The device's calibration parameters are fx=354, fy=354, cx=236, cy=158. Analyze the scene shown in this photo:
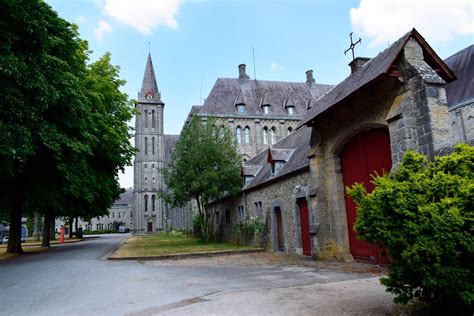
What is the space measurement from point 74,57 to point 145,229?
55994mm

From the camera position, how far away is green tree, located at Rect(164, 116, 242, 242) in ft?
72.9

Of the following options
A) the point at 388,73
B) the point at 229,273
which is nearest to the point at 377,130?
the point at 388,73

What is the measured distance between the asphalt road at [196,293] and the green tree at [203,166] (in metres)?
11.0

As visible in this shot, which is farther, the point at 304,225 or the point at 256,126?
the point at 256,126

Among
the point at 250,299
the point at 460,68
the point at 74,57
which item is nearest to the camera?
the point at 250,299

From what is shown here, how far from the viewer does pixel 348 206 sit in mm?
11836

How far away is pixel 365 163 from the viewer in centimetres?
1104

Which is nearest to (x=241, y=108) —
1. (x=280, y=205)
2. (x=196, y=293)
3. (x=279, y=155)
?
(x=279, y=155)

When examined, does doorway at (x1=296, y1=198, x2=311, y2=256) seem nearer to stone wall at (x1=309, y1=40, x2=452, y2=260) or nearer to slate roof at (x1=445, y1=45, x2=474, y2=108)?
stone wall at (x1=309, y1=40, x2=452, y2=260)

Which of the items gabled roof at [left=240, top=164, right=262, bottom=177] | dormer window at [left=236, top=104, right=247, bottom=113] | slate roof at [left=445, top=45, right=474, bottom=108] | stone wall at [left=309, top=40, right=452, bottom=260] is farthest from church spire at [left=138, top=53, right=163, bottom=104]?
stone wall at [left=309, top=40, right=452, bottom=260]

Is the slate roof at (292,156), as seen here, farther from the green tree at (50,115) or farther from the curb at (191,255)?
the green tree at (50,115)

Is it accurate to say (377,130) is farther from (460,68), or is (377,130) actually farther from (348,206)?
(460,68)

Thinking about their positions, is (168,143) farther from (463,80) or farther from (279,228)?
(463,80)

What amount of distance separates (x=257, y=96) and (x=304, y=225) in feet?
98.2
